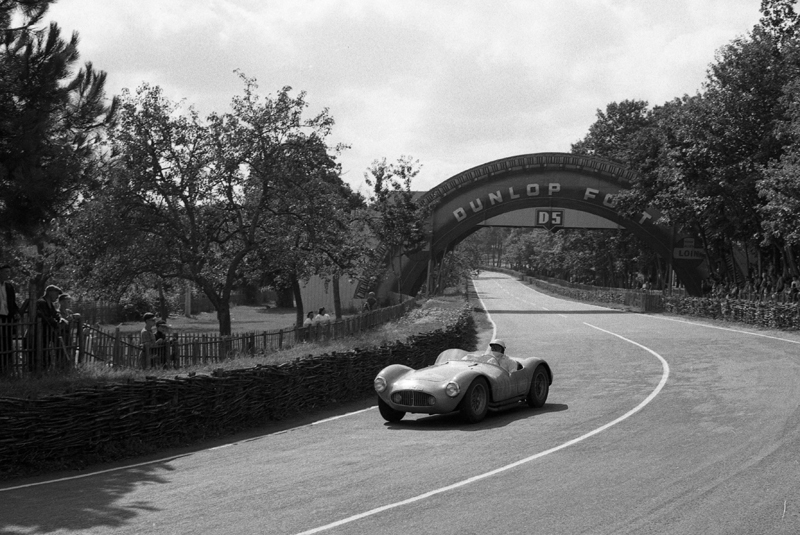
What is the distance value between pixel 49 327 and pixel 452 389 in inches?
257

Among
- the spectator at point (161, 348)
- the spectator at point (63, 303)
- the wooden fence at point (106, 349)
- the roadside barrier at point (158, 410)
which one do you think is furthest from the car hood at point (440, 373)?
the spectator at point (63, 303)

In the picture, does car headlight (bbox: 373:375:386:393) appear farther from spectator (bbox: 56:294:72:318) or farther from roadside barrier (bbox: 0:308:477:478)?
spectator (bbox: 56:294:72:318)

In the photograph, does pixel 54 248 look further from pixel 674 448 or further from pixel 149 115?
pixel 674 448

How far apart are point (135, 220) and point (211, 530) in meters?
19.6

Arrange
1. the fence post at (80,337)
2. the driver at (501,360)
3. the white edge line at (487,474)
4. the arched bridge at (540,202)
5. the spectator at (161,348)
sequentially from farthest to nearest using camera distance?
the arched bridge at (540,202) → the spectator at (161,348) → the driver at (501,360) → the fence post at (80,337) → the white edge line at (487,474)

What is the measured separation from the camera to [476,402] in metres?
13.8

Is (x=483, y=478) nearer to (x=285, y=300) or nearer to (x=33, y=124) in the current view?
(x=33, y=124)

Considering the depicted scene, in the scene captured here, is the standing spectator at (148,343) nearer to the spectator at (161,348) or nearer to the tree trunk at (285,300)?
the spectator at (161,348)

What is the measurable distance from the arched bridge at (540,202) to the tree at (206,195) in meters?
26.1

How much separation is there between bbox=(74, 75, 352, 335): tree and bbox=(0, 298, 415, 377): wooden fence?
16.5 ft

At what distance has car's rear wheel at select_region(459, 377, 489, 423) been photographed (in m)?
13.5

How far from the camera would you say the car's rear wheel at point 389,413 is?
46.0ft

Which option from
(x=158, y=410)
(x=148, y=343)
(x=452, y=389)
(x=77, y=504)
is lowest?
(x=77, y=504)

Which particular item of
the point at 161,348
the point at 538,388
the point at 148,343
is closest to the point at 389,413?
the point at 538,388
